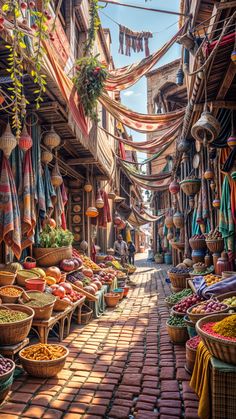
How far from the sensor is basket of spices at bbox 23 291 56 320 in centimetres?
425

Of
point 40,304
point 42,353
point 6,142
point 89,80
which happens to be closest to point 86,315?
Result: point 40,304

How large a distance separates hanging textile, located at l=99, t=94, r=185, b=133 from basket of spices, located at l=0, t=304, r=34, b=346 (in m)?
5.61

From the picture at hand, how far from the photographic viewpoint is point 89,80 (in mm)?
6734

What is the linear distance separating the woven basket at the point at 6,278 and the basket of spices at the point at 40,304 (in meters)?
0.33

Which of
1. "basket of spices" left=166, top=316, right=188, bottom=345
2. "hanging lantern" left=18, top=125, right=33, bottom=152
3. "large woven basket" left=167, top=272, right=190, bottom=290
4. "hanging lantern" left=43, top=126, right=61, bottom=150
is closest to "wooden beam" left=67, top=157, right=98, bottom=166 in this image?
"hanging lantern" left=43, top=126, right=61, bottom=150

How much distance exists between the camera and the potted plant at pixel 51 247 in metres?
6.01

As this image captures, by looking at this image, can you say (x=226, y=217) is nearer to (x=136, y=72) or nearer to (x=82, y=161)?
(x=82, y=161)

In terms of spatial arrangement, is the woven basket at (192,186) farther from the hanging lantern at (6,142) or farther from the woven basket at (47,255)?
the hanging lantern at (6,142)

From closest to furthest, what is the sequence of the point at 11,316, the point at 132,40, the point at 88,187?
1. the point at 11,316
2. the point at 88,187
3. the point at 132,40

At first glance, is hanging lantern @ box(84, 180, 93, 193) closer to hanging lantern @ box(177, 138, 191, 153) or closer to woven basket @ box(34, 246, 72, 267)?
hanging lantern @ box(177, 138, 191, 153)

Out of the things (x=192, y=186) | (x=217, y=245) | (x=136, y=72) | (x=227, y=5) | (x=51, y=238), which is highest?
(x=136, y=72)

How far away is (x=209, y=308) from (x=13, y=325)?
235 cm

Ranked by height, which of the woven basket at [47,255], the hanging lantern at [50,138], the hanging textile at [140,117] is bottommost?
the woven basket at [47,255]

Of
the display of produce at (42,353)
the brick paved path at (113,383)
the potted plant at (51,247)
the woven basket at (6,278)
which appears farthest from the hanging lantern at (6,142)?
the brick paved path at (113,383)
